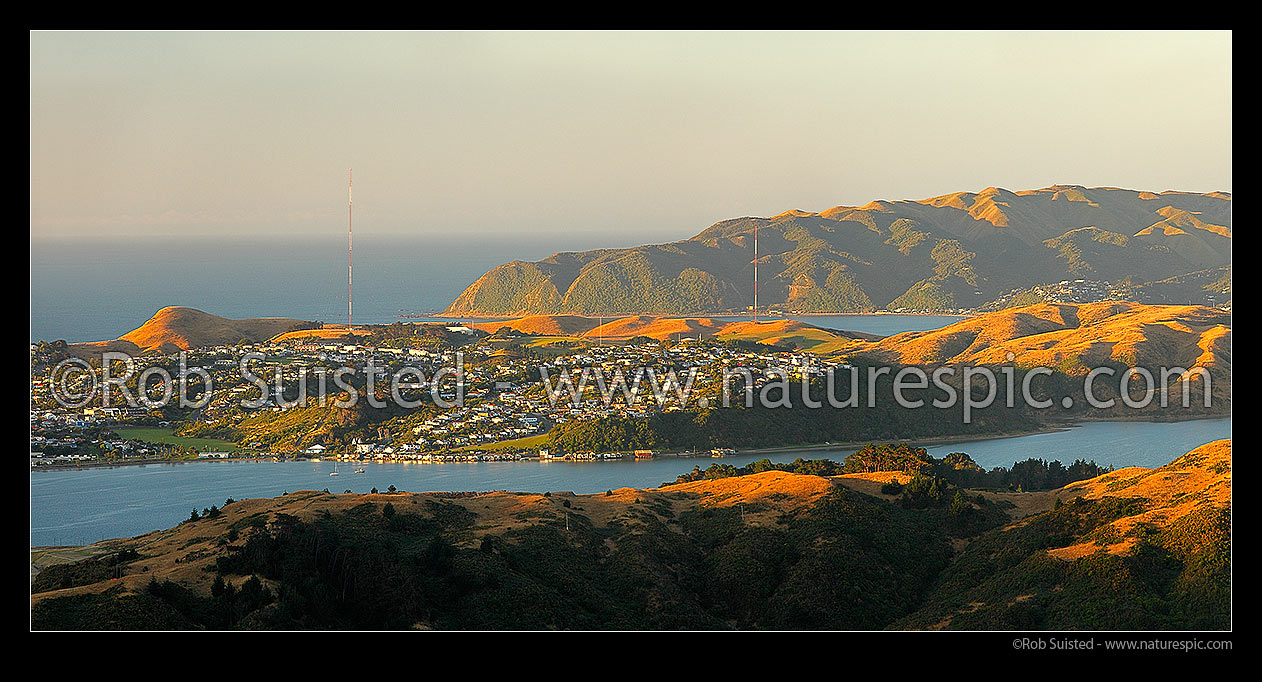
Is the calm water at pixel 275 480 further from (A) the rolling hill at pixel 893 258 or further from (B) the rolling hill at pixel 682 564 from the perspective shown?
(A) the rolling hill at pixel 893 258

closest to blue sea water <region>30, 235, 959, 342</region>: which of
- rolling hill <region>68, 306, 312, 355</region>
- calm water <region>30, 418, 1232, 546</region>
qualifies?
rolling hill <region>68, 306, 312, 355</region>

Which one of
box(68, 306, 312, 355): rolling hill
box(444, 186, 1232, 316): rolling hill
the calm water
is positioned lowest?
the calm water

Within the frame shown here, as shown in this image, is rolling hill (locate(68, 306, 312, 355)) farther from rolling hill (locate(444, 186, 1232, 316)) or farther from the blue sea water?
rolling hill (locate(444, 186, 1232, 316))

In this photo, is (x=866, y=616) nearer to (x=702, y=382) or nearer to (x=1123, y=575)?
(x=1123, y=575)

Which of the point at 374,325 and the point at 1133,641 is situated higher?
the point at 374,325

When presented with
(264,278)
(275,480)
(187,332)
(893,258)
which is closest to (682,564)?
(275,480)

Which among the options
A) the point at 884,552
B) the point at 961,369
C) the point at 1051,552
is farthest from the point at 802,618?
the point at 961,369
